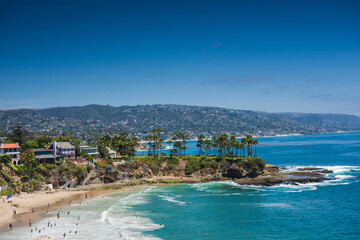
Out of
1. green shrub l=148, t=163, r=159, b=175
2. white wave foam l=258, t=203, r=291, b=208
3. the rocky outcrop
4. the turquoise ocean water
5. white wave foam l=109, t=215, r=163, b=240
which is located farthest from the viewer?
green shrub l=148, t=163, r=159, b=175

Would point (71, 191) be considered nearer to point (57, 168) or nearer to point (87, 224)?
point (57, 168)

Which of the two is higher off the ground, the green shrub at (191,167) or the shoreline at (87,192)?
the green shrub at (191,167)

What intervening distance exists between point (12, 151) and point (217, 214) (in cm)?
5740

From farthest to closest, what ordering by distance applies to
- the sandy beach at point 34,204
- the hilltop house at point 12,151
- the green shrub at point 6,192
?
the hilltop house at point 12,151 → the green shrub at point 6,192 → the sandy beach at point 34,204

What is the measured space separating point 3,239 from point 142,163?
54.9 meters

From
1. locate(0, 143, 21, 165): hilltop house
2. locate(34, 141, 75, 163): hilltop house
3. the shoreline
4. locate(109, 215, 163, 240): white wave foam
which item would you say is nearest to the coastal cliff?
the shoreline

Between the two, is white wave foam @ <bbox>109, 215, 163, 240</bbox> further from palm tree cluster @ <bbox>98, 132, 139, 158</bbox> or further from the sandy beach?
palm tree cluster @ <bbox>98, 132, 139, 158</bbox>

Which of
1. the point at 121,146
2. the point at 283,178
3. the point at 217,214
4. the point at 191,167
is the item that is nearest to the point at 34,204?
the point at 217,214

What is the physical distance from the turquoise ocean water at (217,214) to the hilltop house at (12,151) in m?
27.4

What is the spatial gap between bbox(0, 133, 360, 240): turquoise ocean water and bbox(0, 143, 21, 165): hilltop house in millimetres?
27359

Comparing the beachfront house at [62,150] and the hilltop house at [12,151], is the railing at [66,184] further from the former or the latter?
the hilltop house at [12,151]

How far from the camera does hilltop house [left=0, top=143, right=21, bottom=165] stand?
78.1m

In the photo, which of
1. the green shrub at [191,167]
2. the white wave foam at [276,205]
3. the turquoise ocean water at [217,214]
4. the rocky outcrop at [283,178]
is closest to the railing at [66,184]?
the turquoise ocean water at [217,214]

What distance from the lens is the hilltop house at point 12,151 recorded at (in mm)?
78062
